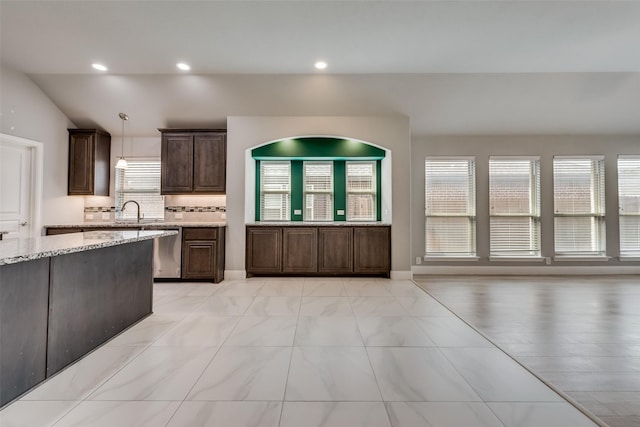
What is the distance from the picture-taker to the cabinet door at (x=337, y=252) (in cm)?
470

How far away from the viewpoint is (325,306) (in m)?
3.30

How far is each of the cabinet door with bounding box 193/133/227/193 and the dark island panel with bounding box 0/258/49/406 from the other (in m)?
3.01

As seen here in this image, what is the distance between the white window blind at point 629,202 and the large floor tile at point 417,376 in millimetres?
5575

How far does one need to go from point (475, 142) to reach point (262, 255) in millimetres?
4293

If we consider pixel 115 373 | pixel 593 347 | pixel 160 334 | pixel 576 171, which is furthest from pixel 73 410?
pixel 576 171

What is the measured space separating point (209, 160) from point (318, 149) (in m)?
1.80

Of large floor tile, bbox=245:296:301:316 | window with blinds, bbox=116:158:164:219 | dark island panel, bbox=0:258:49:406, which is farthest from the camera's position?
window with blinds, bbox=116:158:164:219

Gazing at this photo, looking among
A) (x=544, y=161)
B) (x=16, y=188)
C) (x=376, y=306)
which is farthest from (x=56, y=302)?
(x=544, y=161)

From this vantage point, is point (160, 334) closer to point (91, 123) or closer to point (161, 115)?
point (161, 115)

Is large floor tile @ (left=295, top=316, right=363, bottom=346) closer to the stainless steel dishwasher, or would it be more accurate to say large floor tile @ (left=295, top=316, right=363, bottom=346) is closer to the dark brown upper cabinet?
the stainless steel dishwasher

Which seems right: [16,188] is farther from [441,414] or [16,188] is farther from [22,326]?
A: [441,414]

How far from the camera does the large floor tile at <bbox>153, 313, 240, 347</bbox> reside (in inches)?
92.4

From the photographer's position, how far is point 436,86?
4223 millimetres

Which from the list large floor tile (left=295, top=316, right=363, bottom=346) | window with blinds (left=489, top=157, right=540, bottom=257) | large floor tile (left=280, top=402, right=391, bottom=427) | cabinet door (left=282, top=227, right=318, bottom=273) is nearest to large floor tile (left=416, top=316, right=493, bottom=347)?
large floor tile (left=295, top=316, right=363, bottom=346)
